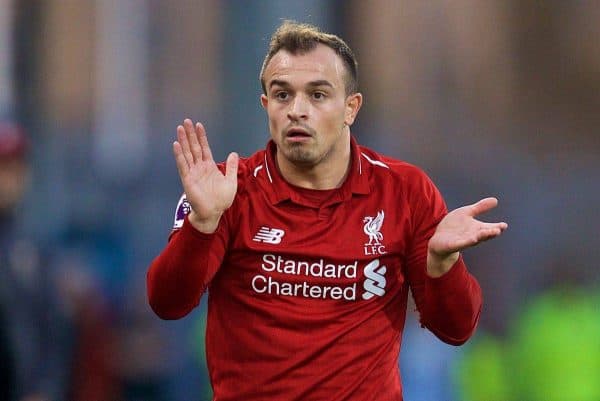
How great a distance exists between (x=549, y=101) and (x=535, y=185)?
42cm

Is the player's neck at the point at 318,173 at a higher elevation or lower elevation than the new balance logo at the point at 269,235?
higher

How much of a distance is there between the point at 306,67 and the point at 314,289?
2.04 ft

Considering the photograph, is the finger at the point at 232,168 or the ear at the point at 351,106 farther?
the ear at the point at 351,106

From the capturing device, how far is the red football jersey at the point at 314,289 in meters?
2.65

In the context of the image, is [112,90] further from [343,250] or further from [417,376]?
[343,250]

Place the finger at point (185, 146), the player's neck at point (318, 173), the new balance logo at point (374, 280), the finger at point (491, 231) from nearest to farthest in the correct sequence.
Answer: the finger at point (491, 231) → the finger at point (185, 146) → the new balance logo at point (374, 280) → the player's neck at point (318, 173)

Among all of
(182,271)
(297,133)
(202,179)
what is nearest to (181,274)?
(182,271)

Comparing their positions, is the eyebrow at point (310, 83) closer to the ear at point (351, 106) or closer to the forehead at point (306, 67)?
the forehead at point (306, 67)

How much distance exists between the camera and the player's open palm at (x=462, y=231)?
253 cm

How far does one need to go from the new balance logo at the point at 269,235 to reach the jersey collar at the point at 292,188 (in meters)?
0.09

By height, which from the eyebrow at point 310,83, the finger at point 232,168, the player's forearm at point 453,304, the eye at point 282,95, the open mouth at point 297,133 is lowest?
the player's forearm at point 453,304

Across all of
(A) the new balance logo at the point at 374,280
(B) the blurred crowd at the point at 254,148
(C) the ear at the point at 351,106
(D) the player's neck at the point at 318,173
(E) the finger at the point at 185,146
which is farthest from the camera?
(B) the blurred crowd at the point at 254,148

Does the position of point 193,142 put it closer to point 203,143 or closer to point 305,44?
point 203,143

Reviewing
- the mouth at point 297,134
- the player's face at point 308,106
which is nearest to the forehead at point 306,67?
the player's face at point 308,106
